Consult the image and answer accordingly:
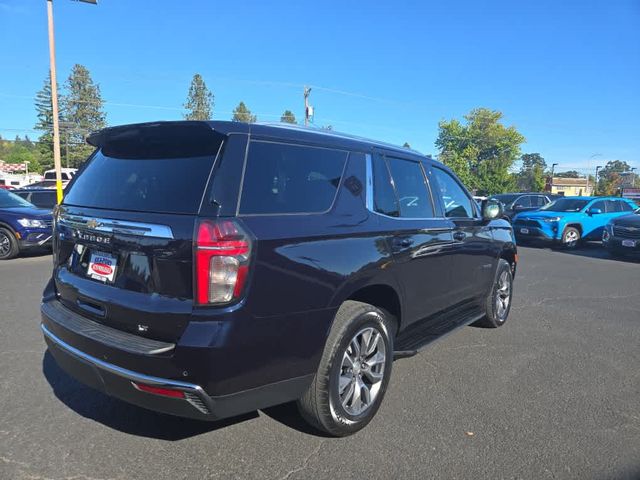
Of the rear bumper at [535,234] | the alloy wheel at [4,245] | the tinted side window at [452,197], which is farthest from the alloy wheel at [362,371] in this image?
the rear bumper at [535,234]

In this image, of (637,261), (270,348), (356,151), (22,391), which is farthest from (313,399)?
(637,261)

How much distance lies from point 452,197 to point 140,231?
3.05m

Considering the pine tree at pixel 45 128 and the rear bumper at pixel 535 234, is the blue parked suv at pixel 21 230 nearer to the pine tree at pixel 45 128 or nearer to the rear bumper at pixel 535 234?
the rear bumper at pixel 535 234

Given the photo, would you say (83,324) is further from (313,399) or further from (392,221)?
(392,221)

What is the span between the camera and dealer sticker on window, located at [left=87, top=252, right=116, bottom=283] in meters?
2.65

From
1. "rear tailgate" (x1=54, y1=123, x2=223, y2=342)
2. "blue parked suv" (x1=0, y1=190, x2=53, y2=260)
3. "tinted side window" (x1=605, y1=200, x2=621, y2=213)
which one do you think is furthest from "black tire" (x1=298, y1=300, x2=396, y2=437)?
"tinted side window" (x1=605, y1=200, x2=621, y2=213)

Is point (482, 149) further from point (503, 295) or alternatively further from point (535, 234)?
point (503, 295)

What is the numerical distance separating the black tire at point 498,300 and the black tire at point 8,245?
359 inches

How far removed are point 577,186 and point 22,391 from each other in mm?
116864

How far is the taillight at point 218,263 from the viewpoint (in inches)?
90.4

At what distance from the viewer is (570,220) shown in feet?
46.5

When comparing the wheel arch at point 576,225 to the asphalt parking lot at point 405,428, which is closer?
the asphalt parking lot at point 405,428

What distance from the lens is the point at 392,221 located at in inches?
132

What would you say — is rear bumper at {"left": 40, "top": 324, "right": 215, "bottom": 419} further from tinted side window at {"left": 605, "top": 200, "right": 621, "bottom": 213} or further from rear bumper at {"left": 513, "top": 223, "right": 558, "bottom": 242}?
tinted side window at {"left": 605, "top": 200, "right": 621, "bottom": 213}
